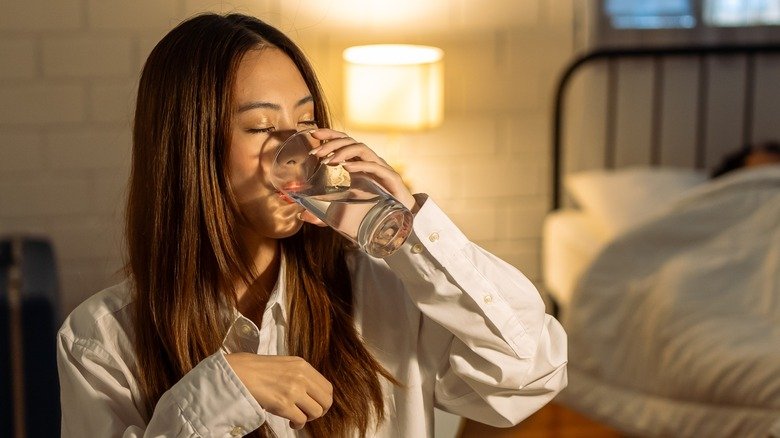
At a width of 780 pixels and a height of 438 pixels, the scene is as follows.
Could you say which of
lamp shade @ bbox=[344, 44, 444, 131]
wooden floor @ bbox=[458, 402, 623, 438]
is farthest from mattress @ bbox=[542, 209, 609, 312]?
lamp shade @ bbox=[344, 44, 444, 131]

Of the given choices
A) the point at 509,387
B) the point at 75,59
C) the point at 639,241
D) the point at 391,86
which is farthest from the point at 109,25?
the point at 509,387

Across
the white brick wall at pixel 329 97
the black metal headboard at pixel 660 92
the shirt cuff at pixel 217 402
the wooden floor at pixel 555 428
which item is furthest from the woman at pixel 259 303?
the black metal headboard at pixel 660 92

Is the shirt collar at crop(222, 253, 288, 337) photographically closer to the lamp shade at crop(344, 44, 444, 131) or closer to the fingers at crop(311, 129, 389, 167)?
the fingers at crop(311, 129, 389, 167)

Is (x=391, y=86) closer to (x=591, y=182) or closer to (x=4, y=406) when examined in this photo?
(x=591, y=182)

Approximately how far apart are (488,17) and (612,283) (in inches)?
38.0

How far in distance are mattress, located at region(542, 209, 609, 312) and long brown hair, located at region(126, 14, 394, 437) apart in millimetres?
1898

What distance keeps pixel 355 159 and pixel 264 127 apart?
10 centimetres

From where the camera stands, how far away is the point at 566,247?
3049mm

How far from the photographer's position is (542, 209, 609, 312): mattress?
9.75ft

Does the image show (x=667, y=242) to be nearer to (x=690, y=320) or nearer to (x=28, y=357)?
(x=690, y=320)

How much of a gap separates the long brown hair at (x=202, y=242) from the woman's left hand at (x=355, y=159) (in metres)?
0.11

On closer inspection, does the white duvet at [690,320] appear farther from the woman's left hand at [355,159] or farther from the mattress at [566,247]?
the woman's left hand at [355,159]

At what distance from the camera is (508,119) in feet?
10.7

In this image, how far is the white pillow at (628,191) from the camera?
2947 mm
